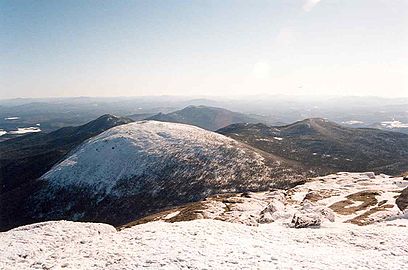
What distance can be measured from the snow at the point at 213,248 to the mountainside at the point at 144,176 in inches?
1957

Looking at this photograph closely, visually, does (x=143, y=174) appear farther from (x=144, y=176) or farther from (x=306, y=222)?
(x=306, y=222)

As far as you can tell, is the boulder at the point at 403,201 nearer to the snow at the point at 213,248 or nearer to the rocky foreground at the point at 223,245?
the rocky foreground at the point at 223,245

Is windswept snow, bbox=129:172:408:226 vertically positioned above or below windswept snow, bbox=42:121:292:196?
above

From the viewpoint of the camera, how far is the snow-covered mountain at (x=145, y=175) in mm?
80688

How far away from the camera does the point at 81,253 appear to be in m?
→ 22.8

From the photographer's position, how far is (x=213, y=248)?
21594mm

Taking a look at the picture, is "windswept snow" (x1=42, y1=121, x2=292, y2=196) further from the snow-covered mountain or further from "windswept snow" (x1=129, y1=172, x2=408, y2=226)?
"windswept snow" (x1=129, y1=172, x2=408, y2=226)

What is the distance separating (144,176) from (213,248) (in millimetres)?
72808

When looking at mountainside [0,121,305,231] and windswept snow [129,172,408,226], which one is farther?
mountainside [0,121,305,231]

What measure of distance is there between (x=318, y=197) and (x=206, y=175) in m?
42.9

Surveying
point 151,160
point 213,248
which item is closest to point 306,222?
point 213,248

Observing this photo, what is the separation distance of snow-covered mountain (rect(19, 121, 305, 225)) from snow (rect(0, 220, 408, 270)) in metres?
49.5

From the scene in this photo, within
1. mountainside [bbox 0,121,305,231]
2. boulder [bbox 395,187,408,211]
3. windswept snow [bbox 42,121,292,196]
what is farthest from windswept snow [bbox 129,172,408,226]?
windswept snow [bbox 42,121,292,196]

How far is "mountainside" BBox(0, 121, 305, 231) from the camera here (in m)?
80.8
